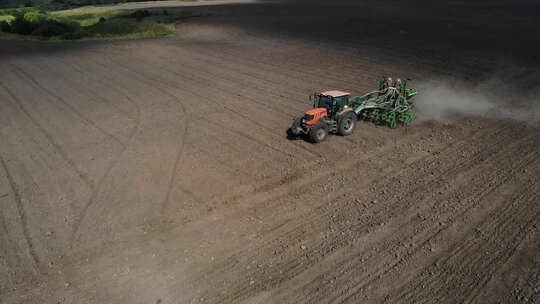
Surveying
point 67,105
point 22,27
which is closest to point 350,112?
point 67,105

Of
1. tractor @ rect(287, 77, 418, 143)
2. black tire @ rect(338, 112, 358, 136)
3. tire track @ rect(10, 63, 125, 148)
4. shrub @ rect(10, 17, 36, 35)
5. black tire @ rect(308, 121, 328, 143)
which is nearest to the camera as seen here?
black tire @ rect(308, 121, 328, 143)

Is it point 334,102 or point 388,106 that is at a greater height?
point 334,102

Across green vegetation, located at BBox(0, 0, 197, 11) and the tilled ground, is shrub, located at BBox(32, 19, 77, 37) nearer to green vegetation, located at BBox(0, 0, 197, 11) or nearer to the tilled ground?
the tilled ground

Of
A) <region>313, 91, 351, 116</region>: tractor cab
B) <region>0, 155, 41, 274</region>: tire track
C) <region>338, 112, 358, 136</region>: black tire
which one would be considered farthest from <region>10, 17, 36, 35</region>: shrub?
<region>338, 112, 358, 136</region>: black tire

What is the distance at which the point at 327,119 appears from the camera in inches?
499

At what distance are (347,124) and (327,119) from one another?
0.85m

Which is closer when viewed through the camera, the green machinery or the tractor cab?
the tractor cab

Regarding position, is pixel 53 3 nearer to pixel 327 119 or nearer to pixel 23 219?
pixel 23 219

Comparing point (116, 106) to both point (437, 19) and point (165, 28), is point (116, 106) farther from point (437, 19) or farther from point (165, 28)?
point (437, 19)

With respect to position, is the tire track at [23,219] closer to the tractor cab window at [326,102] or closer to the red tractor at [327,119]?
the red tractor at [327,119]

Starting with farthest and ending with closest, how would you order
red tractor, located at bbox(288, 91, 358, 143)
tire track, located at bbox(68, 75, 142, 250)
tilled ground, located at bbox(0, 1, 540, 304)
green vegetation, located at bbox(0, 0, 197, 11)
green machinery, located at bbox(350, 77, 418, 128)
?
1. green vegetation, located at bbox(0, 0, 197, 11)
2. green machinery, located at bbox(350, 77, 418, 128)
3. red tractor, located at bbox(288, 91, 358, 143)
4. tire track, located at bbox(68, 75, 142, 250)
5. tilled ground, located at bbox(0, 1, 540, 304)

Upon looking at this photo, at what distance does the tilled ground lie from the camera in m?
7.14

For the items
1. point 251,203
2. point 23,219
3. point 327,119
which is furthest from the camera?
point 327,119

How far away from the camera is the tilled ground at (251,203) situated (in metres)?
7.14
